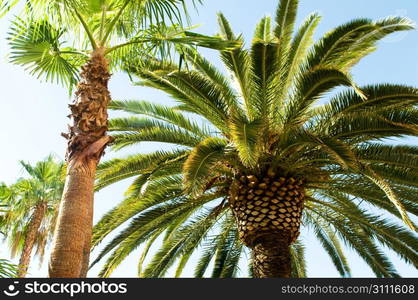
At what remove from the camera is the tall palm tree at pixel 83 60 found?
203 inches

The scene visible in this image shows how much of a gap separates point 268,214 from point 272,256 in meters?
0.81

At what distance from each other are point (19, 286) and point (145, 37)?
3904 mm

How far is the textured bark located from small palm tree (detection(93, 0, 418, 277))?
0.07 feet

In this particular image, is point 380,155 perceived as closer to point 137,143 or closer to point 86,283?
point 137,143

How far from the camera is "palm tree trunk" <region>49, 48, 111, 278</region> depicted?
4965mm

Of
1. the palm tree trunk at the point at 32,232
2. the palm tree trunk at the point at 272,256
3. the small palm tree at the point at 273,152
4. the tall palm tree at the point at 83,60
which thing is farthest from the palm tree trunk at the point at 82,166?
the palm tree trunk at the point at 32,232

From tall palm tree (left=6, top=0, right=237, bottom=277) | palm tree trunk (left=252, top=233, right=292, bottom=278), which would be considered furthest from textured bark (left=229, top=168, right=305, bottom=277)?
tall palm tree (left=6, top=0, right=237, bottom=277)

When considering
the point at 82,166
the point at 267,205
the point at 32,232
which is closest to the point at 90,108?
the point at 82,166

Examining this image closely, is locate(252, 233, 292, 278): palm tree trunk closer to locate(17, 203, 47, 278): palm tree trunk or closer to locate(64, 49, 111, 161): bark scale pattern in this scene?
locate(64, 49, 111, 161): bark scale pattern

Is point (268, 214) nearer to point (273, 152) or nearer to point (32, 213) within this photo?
point (273, 152)

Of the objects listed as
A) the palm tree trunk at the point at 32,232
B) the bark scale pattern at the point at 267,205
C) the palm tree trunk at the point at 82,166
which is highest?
the palm tree trunk at the point at 32,232

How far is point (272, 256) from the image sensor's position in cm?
894

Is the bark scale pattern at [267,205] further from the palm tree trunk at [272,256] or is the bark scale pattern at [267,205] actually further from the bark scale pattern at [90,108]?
the bark scale pattern at [90,108]

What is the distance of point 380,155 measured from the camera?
927 cm
